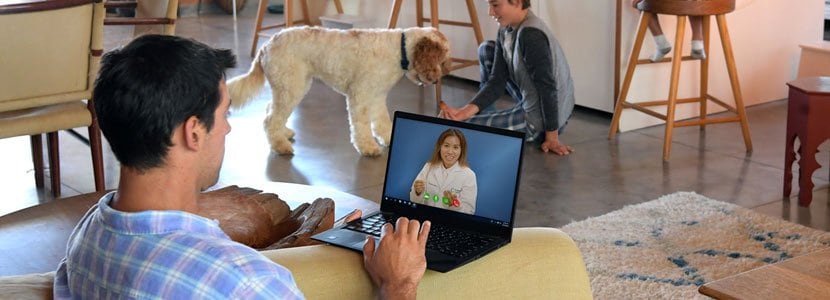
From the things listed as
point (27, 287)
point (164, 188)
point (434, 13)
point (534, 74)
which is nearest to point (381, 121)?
point (534, 74)

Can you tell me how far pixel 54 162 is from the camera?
4152 mm

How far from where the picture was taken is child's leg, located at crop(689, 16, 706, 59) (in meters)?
4.85

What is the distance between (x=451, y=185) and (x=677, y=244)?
70.2 inches

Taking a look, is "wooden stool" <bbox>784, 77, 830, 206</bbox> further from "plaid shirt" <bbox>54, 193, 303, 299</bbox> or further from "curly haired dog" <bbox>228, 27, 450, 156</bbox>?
"plaid shirt" <bbox>54, 193, 303, 299</bbox>

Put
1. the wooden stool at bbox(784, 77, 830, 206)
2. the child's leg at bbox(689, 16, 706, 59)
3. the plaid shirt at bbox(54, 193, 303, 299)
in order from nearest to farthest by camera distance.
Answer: the plaid shirt at bbox(54, 193, 303, 299), the wooden stool at bbox(784, 77, 830, 206), the child's leg at bbox(689, 16, 706, 59)

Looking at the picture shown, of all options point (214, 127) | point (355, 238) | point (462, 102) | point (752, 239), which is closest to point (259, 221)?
point (355, 238)

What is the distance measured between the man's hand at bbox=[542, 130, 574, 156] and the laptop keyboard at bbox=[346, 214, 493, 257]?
9.45 feet

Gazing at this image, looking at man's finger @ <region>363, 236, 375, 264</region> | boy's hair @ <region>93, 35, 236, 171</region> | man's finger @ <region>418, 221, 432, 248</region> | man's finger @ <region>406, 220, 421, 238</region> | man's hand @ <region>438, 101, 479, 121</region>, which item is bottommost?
man's hand @ <region>438, 101, 479, 121</region>

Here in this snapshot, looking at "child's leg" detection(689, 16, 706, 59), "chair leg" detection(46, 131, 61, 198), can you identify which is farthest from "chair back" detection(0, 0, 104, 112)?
"child's leg" detection(689, 16, 706, 59)

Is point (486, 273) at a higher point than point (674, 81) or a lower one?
higher

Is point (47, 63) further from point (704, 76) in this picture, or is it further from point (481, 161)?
point (704, 76)

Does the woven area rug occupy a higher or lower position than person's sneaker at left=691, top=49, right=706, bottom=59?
lower

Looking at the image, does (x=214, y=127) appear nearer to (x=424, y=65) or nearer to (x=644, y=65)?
(x=424, y=65)

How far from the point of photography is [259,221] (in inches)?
77.4
